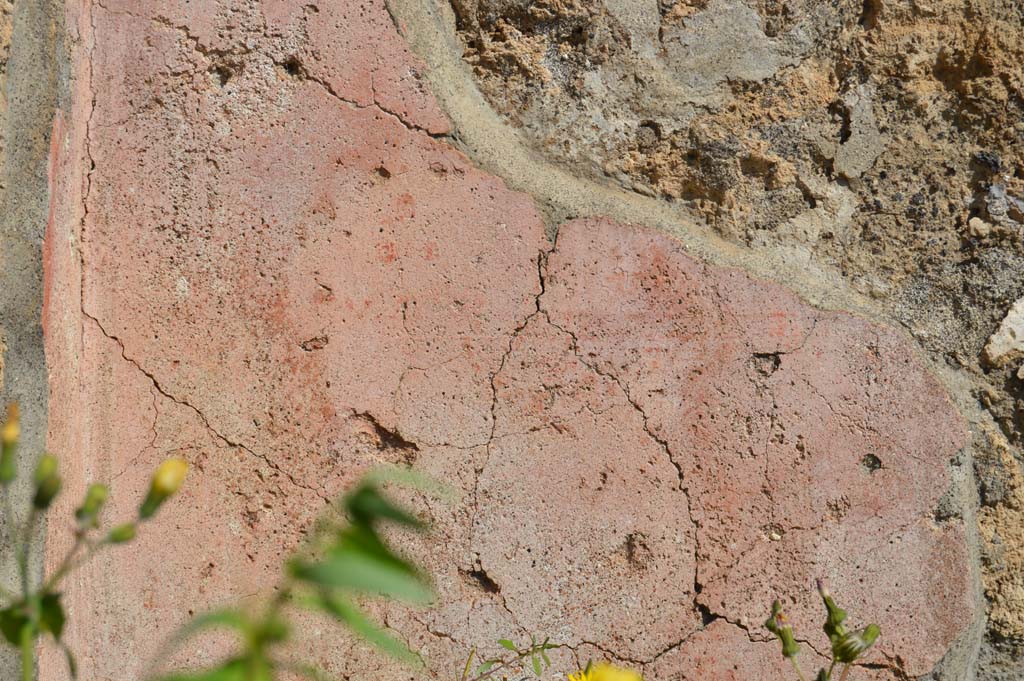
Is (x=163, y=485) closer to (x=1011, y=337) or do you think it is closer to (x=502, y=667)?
(x=502, y=667)

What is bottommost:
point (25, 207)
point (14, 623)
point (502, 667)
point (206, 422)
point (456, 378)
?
point (502, 667)

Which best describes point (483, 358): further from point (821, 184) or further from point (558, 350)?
point (821, 184)

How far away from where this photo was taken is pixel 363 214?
1298 mm

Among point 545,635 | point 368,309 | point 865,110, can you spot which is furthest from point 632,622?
point 865,110

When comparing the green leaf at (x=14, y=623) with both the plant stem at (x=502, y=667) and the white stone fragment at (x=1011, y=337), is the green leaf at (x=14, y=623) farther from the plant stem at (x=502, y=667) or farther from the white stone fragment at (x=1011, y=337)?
the white stone fragment at (x=1011, y=337)

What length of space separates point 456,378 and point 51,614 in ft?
2.51

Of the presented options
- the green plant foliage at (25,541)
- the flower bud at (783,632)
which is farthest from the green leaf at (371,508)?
the flower bud at (783,632)

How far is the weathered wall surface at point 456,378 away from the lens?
1.27 m

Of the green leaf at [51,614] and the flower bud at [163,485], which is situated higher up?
the flower bud at [163,485]

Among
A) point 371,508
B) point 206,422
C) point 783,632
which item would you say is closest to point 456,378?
point 206,422

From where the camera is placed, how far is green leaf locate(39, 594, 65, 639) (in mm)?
549

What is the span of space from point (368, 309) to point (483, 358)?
0.17 m

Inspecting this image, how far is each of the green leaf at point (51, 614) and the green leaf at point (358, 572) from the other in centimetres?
26

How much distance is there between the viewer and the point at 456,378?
129 centimetres
